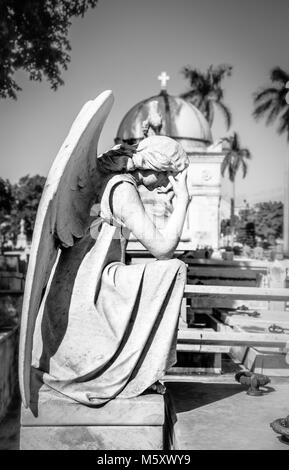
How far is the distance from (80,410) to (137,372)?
1.16ft

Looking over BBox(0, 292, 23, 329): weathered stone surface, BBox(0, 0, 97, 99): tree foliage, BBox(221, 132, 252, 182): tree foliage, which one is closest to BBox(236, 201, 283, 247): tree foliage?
BBox(221, 132, 252, 182): tree foliage

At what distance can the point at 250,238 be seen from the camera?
60062 millimetres

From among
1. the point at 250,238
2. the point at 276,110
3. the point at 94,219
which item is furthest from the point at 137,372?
the point at 250,238

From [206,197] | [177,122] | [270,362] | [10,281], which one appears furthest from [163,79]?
[270,362]

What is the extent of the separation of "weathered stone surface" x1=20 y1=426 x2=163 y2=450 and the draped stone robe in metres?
0.16

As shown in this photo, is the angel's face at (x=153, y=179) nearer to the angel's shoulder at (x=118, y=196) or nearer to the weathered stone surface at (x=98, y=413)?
the angel's shoulder at (x=118, y=196)

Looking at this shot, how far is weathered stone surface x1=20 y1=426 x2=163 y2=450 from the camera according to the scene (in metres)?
2.53

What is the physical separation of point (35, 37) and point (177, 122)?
10.6 meters

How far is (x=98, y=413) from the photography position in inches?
99.9

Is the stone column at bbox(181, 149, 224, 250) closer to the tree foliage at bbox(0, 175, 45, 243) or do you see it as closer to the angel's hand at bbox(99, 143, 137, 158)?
the angel's hand at bbox(99, 143, 137, 158)

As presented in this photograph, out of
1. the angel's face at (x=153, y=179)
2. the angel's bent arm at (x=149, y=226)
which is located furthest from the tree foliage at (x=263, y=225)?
the angel's bent arm at (x=149, y=226)

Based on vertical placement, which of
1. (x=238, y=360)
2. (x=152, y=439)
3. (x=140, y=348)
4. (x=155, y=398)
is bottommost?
(x=238, y=360)

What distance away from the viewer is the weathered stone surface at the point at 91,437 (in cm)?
253
